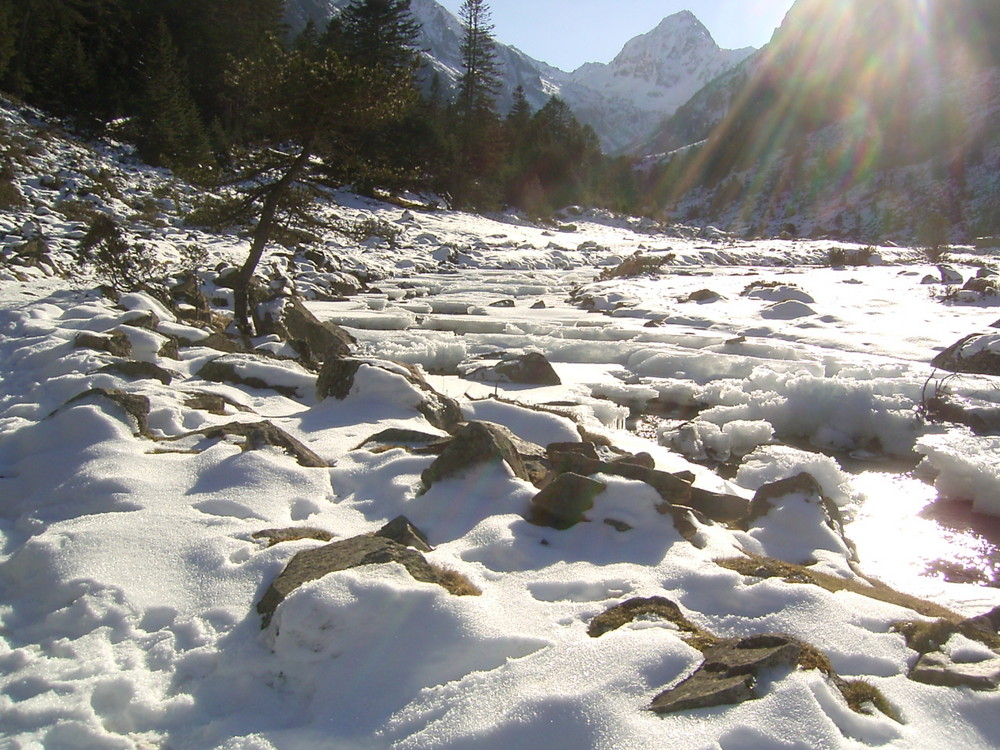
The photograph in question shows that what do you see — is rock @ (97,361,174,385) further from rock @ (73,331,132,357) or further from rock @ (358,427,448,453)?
rock @ (358,427,448,453)

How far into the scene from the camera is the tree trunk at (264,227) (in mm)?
8523

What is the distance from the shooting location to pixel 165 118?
20562 millimetres

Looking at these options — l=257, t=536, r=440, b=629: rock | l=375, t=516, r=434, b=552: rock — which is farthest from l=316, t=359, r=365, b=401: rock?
l=257, t=536, r=440, b=629: rock

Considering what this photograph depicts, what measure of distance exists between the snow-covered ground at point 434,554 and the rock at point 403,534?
0.34 feet

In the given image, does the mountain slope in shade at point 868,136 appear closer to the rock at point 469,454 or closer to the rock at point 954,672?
the rock at point 469,454

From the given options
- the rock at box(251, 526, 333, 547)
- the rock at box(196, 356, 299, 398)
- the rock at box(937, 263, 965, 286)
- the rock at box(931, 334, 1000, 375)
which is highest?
the rock at box(937, 263, 965, 286)

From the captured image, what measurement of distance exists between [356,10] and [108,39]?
1155 centimetres

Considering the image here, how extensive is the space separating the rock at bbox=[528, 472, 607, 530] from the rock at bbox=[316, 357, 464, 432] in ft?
6.24

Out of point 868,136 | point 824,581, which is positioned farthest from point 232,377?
point 868,136

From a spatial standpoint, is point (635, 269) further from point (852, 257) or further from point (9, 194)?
point (9, 194)

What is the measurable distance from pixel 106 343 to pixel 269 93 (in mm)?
3952

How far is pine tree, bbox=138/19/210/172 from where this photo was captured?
2028 centimetres

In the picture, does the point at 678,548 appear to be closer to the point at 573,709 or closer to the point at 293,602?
the point at 573,709

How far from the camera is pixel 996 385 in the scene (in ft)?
19.6
